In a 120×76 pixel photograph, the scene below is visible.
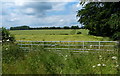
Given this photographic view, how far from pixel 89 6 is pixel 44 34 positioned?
13.0 metres

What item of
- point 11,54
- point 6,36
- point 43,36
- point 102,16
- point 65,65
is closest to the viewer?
point 65,65

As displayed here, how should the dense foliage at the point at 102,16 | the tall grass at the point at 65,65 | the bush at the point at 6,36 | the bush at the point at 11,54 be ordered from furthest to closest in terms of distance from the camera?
the bush at the point at 6,36 < the dense foliage at the point at 102,16 < the bush at the point at 11,54 < the tall grass at the point at 65,65

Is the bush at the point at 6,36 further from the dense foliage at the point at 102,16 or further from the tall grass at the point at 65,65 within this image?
the tall grass at the point at 65,65

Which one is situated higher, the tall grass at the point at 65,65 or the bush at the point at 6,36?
the bush at the point at 6,36

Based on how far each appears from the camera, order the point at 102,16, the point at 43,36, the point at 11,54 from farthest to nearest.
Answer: the point at 43,36
the point at 102,16
the point at 11,54

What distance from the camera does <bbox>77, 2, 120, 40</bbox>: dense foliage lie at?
23.7 feet

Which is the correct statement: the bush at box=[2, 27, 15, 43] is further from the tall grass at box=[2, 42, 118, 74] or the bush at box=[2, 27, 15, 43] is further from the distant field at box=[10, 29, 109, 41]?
the tall grass at box=[2, 42, 118, 74]

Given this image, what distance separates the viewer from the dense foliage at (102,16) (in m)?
7.22

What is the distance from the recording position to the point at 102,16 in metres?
9.31

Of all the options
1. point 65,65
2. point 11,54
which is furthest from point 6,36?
point 65,65

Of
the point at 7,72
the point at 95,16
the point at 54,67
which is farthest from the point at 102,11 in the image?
the point at 7,72

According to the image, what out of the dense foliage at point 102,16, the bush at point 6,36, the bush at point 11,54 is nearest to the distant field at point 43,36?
the bush at point 6,36

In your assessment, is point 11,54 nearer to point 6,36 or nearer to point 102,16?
point 102,16

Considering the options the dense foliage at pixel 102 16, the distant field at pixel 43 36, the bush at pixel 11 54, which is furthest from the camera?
the distant field at pixel 43 36
